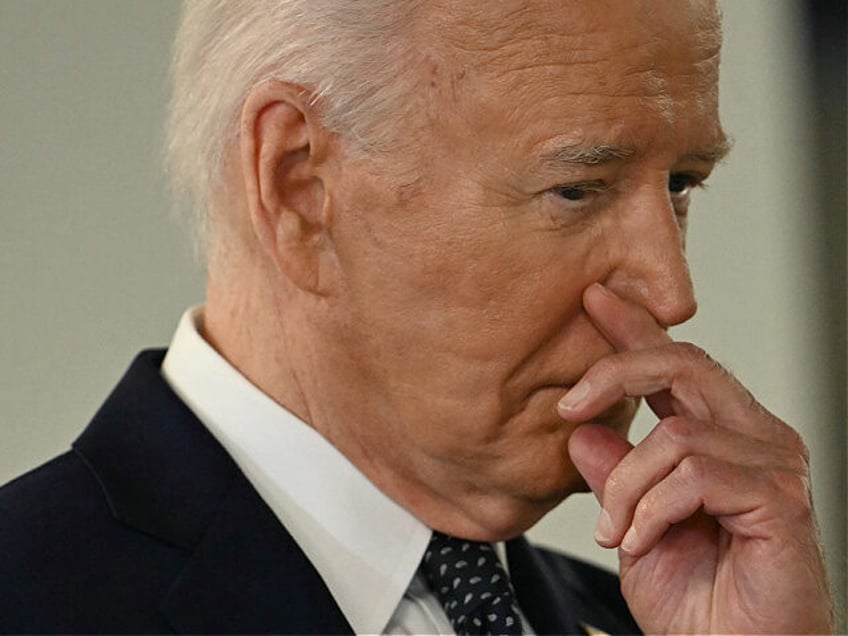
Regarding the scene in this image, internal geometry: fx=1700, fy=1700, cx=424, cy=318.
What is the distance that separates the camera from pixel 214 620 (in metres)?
1.85

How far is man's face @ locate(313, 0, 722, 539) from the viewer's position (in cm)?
183

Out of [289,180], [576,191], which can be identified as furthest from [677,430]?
[289,180]


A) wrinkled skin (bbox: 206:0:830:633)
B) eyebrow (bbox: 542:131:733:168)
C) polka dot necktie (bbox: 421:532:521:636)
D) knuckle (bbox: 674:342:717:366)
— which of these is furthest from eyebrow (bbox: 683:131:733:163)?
polka dot necktie (bbox: 421:532:521:636)

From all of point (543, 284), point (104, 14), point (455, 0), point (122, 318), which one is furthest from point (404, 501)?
point (104, 14)

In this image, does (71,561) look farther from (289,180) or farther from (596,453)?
(596,453)

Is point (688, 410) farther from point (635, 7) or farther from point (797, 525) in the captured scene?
point (635, 7)

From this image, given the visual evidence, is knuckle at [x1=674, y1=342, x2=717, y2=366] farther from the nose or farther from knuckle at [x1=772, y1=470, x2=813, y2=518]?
knuckle at [x1=772, y1=470, x2=813, y2=518]

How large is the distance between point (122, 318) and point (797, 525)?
1302mm

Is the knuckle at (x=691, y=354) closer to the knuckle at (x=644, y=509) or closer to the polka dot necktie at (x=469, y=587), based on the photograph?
the knuckle at (x=644, y=509)

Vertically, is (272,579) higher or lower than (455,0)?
lower

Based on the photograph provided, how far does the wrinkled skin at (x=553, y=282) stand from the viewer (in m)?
1.83

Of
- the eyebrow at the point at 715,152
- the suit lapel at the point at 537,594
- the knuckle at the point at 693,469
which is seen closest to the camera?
the knuckle at the point at 693,469

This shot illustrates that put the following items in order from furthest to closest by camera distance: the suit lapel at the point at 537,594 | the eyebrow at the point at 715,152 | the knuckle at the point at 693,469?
the suit lapel at the point at 537,594 < the eyebrow at the point at 715,152 < the knuckle at the point at 693,469

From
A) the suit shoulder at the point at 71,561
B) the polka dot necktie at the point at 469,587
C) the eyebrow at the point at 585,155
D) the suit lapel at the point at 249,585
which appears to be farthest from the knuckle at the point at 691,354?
the suit shoulder at the point at 71,561
